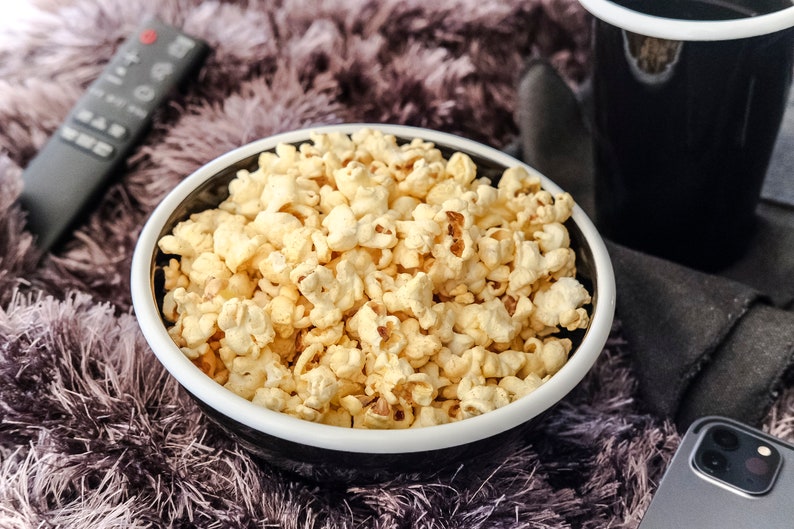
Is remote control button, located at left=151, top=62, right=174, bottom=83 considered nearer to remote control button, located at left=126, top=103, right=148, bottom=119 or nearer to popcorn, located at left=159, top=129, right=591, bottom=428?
remote control button, located at left=126, top=103, right=148, bottom=119

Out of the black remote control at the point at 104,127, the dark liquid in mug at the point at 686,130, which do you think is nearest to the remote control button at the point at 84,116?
the black remote control at the point at 104,127

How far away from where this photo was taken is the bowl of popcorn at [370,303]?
1.30 ft

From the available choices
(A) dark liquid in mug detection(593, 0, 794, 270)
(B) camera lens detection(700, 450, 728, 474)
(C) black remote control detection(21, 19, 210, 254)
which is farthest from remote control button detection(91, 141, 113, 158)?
(B) camera lens detection(700, 450, 728, 474)

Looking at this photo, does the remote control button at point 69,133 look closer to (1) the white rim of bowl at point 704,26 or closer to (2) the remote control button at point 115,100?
(2) the remote control button at point 115,100

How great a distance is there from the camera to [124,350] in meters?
0.49

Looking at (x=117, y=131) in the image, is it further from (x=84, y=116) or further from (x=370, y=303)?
(x=370, y=303)

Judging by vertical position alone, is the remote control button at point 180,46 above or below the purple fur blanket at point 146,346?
above

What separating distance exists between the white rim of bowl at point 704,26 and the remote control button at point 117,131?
0.38 metres

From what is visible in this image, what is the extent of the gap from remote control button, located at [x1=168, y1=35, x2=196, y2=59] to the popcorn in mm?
223

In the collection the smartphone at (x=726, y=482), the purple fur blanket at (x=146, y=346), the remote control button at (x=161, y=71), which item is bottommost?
the smartphone at (x=726, y=482)

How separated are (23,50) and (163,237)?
0.35 metres

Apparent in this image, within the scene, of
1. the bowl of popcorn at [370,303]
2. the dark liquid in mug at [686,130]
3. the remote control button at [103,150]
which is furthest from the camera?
the remote control button at [103,150]

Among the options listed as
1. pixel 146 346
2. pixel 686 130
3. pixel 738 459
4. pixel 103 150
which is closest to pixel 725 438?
pixel 738 459

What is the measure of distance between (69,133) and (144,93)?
67 millimetres
